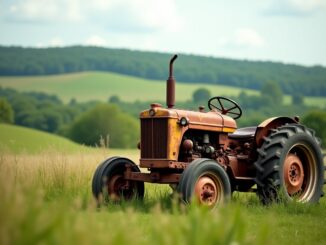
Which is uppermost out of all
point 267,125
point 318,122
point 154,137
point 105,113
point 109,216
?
point 267,125

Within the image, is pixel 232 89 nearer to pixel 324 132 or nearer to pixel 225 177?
pixel 324 132

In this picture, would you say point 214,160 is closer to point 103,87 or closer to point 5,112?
point 5,112

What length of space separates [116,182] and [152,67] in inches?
3815

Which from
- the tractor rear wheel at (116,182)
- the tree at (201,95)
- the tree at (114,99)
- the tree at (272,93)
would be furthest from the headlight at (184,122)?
the tree at (114,99)

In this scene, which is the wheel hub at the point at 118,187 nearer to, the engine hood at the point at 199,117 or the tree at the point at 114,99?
the engine hood at the point at 199,117

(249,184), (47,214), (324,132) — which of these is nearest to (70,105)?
(324,132)

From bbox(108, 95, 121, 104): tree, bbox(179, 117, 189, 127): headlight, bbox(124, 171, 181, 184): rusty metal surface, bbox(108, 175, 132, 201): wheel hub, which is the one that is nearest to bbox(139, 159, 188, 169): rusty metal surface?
bbox(124, 171, 181, 184): rusty metal surface

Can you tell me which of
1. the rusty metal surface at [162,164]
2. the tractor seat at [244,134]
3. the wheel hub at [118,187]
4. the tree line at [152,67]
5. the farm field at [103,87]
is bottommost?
the wheel hub at [118,187]

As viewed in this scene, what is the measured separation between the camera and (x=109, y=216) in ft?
22.0

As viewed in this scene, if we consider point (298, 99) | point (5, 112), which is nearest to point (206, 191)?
point (5, 112)

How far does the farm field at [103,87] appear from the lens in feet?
306

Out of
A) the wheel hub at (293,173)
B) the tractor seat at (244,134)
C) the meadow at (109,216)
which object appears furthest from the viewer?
the tractor seat at (244,134)

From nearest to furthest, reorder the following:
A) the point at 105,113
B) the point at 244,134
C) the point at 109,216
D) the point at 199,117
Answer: the point at 109,216 < the point at 199,117 < the point at 244,134 < the point at 105,113

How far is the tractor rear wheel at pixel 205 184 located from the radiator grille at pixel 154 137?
2.26 feet
